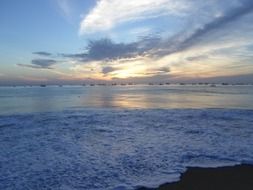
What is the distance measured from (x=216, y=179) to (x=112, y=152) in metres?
5.13

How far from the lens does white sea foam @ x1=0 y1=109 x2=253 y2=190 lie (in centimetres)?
877

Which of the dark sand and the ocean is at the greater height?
the dark sand

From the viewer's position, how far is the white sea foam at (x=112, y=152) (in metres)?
8.77

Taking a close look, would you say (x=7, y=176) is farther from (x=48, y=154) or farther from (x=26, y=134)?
(x=26, y=134)

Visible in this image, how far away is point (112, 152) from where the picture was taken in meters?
12.0

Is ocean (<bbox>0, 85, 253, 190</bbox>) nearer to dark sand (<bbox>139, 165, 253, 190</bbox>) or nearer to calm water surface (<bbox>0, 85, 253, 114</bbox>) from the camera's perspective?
dark sand (<bbox>139, 165, 253, 190</bbox>)

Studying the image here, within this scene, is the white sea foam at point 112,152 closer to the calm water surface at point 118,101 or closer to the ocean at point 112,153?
the ocean at point 112,153

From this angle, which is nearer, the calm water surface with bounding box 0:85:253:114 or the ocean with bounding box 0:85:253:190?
the ocean with bounding box 0:85:253:190

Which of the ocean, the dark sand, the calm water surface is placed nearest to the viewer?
the dark sand

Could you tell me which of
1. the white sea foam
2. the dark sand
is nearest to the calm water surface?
the white sea foam

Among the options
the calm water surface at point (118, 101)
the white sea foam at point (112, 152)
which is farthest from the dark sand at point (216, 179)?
the calm water surface at point (118, 101)

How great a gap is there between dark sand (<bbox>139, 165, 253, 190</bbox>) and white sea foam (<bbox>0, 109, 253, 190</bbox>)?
0.47 meters

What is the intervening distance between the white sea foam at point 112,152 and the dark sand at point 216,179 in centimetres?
47

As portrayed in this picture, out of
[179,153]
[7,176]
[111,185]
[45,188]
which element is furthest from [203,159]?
[7,176]
